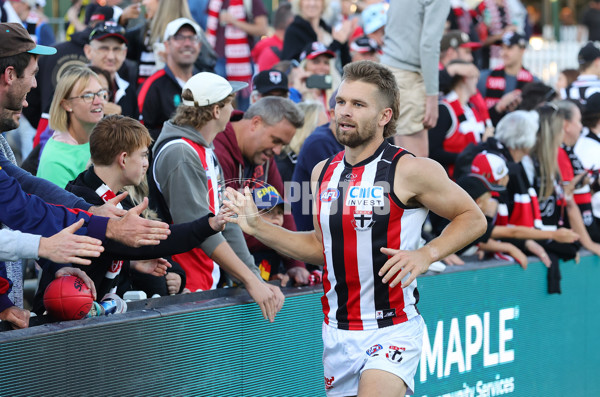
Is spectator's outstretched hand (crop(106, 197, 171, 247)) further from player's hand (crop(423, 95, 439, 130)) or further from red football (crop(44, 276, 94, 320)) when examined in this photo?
player's hand (crop(423, 95, 439, 130))

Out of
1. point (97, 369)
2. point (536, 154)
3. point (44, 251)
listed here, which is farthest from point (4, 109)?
point (536, 154)

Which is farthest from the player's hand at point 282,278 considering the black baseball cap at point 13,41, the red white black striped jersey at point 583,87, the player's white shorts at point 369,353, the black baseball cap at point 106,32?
the red white black striped jersey at point 583,87

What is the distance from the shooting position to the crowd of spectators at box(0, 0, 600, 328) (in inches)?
170

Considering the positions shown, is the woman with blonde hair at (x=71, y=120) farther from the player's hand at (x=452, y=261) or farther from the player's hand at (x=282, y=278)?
the player's hand at (x=452, y=261)

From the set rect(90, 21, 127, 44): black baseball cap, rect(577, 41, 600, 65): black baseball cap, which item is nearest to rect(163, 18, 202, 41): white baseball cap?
rect(90, 21, 127, 44): black baseball cap

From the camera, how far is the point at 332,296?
454cm

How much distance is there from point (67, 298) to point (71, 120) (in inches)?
70.5

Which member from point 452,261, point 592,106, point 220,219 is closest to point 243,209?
point 220,219

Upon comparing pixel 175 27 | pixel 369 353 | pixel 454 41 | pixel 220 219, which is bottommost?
pixel 369 353

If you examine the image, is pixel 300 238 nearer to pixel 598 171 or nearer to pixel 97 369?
pixel 97 369

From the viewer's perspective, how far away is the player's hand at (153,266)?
5.07 metres

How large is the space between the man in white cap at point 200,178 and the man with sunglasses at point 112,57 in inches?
75.0

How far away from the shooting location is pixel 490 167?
23.7 feet

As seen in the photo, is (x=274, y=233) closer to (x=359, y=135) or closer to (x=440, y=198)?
(x=359, y=135)
